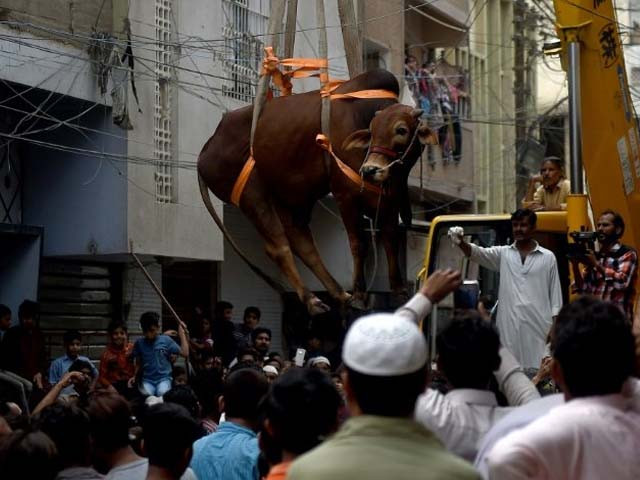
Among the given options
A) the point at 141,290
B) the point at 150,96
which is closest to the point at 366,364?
the point at 150,96

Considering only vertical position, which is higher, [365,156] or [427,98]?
[427,98]

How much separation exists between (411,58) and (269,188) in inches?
665

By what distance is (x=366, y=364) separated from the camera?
3.82 meters

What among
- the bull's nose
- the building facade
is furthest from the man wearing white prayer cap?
the building facade

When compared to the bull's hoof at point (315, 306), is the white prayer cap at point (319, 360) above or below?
below

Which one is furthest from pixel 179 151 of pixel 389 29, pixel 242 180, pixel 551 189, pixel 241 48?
pixel 242 180

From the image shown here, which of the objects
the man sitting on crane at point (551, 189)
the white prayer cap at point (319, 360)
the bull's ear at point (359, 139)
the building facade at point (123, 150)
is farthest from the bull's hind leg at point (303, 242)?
the man sitting on crane at point (551, 189)

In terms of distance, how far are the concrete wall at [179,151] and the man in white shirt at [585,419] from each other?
42.4ft

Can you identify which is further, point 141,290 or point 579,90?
point 141,290

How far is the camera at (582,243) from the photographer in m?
8.83

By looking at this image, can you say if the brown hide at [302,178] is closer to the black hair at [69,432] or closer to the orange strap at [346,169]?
the orange strap at [346,169]

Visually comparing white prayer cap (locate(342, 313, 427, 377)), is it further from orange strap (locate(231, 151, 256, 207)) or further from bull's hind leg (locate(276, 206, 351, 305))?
orange strap (locate(231, 151, 256, 207))

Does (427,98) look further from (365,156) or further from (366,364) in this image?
(366,364)

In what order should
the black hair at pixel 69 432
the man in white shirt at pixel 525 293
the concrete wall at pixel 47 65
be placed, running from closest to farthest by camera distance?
the black hair at pixel 69 432 < the man in white shirt at pixel 525 293 < the concrete wall at pixel 47 65
